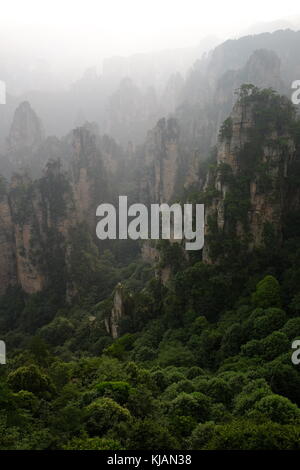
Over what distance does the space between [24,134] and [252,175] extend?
70720 mm

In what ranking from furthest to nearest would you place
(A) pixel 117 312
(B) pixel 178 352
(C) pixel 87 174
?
(C) pixel 87 174
(A) pixel 117 312
(B) pixel 178 352

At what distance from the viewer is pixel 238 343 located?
26422 millimetres

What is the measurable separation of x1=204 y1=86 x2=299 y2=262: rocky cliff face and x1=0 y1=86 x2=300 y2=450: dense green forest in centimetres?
17

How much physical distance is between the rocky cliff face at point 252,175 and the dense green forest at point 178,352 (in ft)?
0.55

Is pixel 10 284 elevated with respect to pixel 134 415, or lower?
lower

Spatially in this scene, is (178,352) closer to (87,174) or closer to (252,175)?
(252,175)

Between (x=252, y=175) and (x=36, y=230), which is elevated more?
(x=252, y=175)

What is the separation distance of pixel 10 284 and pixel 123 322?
23.4 metres

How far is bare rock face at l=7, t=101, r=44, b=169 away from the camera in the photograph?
94688 millimetres

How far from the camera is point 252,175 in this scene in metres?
35.9

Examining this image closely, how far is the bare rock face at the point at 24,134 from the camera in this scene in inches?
3728

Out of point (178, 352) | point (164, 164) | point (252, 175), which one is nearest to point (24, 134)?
point (164, 164)

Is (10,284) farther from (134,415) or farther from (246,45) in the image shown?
(246,45)
